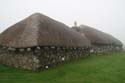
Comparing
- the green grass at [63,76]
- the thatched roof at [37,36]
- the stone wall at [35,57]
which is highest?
the thatched roof at [37,36]

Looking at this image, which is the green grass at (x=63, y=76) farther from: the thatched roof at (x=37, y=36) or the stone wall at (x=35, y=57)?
the thatched roof at (x=37, y=36)

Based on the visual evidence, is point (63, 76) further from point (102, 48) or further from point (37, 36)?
point (102, 48)

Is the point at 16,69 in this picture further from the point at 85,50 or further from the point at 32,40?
the point at 85,50

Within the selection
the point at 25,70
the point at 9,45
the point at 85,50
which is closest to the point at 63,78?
the point at 25,70

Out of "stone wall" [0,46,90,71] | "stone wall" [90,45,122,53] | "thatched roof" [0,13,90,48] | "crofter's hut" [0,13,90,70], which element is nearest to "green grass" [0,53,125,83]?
"stone wall" [0,46,90,71]

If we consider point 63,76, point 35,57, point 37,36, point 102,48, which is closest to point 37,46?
point 35,57

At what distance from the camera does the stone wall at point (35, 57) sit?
579 inches

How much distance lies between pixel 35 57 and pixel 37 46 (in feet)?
2.81

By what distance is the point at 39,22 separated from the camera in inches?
736

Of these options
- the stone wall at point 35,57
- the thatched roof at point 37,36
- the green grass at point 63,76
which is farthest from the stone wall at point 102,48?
the green grass at point 63,76

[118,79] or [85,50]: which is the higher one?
[85,50]

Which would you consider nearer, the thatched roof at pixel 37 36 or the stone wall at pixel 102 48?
the thatched roof at pixel 37 36

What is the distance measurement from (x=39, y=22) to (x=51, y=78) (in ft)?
24.8

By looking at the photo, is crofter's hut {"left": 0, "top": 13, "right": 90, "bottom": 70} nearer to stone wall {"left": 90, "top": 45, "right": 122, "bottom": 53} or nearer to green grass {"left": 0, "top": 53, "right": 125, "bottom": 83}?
green grass {"left": 0, "top": 53, "right": 125, "bottom": 83}
